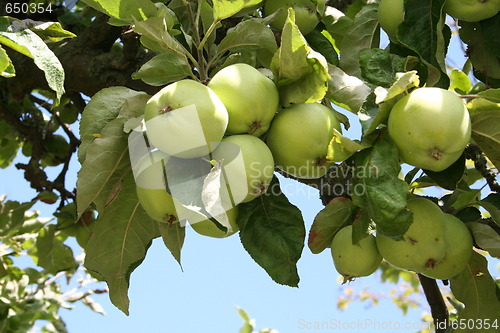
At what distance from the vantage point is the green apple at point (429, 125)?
111 centimetres

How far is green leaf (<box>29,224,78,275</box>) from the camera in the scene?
3.04m

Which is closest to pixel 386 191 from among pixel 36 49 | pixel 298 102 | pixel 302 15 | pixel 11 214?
pixel 298 102

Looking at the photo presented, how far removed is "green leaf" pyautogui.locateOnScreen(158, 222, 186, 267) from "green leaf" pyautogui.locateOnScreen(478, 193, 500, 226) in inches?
27.1

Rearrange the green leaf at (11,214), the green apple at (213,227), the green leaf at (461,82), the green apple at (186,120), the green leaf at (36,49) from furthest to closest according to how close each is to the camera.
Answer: the green leaf at (11,214), the green leaf at (461,82), the green leaf at (36,49), the green apple at (213,227), the green apple at (186,120)

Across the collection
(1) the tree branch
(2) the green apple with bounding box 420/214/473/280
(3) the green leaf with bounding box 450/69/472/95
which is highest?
(3) the green leaf with bounding box 450/69/472/95

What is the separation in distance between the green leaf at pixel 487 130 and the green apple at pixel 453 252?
0.66 ft

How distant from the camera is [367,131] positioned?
3.80 feet

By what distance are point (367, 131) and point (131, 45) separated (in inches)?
46.1

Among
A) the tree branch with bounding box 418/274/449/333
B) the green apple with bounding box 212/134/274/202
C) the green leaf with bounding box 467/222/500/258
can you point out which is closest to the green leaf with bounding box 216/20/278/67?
the green apple with bounding box 212/134/274/202

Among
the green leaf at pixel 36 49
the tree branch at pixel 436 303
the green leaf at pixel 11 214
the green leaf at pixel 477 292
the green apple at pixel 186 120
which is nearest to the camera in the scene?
the green apple at pixel 186 120

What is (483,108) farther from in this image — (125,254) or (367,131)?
(125,254)

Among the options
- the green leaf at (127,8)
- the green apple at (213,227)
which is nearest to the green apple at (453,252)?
the green apple at (213,227)

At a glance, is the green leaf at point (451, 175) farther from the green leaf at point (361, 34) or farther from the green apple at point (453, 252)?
the green leaf at point (361, 34)

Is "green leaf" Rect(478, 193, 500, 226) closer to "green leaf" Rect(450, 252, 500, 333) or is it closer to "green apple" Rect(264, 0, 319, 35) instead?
"green leaf" Rect(450, 252, 500, 333)
